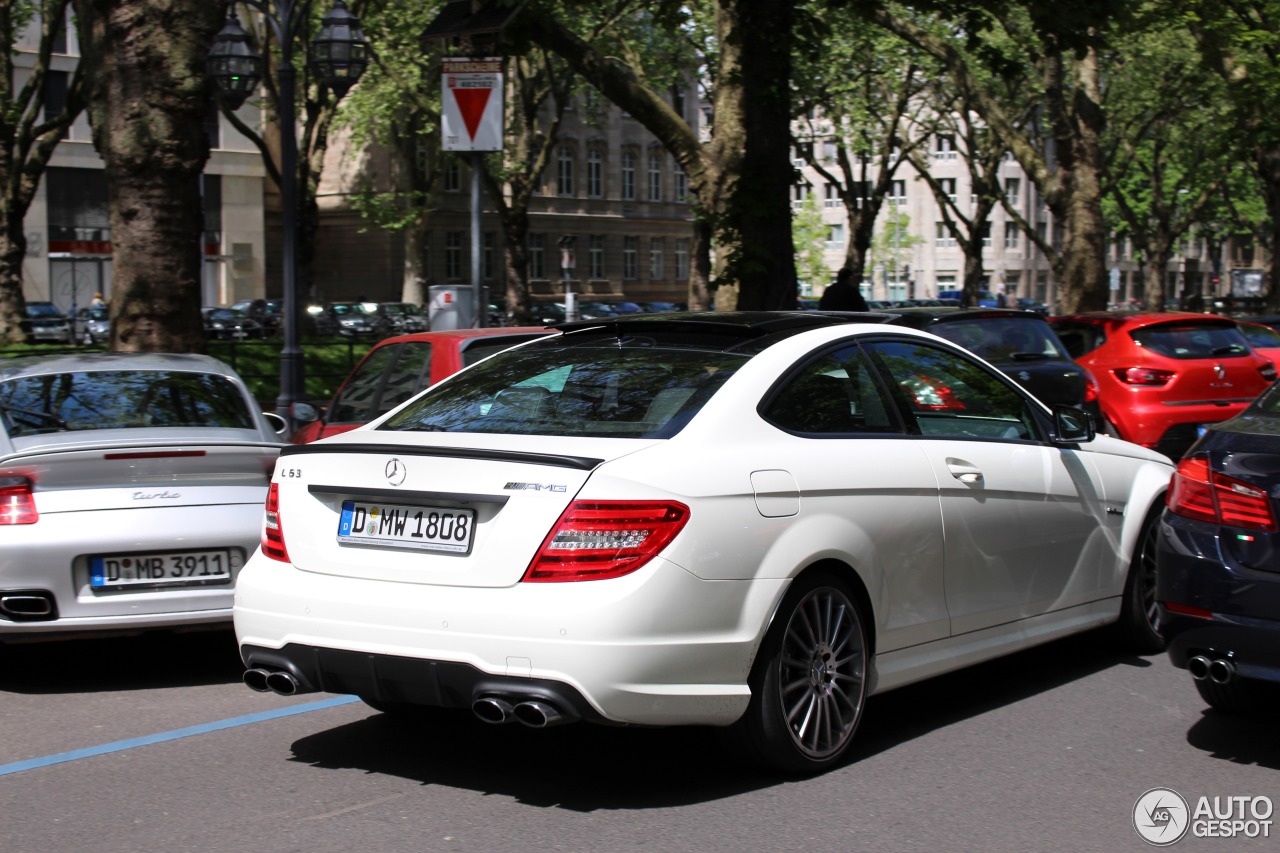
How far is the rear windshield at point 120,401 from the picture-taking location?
24.6 feet

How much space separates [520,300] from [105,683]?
31826mm

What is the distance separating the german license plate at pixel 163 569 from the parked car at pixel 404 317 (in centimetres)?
4260

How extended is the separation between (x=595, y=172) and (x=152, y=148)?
231ft

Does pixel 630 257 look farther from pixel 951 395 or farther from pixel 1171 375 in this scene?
pixel 951 395

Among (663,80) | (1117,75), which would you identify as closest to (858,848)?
(663,80)

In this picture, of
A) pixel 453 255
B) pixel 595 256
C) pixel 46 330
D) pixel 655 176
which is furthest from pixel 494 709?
pixel 655 176

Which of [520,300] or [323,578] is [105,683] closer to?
[323,578]

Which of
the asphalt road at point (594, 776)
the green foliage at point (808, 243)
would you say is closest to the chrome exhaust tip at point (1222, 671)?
the asphalt road at point (594, 776)

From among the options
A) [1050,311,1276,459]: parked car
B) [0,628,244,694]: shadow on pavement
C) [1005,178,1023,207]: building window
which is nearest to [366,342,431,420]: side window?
[0,628,244,694]: shadow on pavement

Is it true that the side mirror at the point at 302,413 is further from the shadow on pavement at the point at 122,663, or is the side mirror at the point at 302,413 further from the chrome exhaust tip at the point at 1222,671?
the chrome exhaust tip at the point at 1222,671

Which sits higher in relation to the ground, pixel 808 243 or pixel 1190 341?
pixel 808 243

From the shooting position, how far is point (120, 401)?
777cm

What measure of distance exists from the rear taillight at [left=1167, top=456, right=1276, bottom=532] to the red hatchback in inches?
186

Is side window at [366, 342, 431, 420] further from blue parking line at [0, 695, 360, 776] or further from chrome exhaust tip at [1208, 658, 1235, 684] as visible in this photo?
chrome exhaust tip at [1208, 658, 1235, 684]
